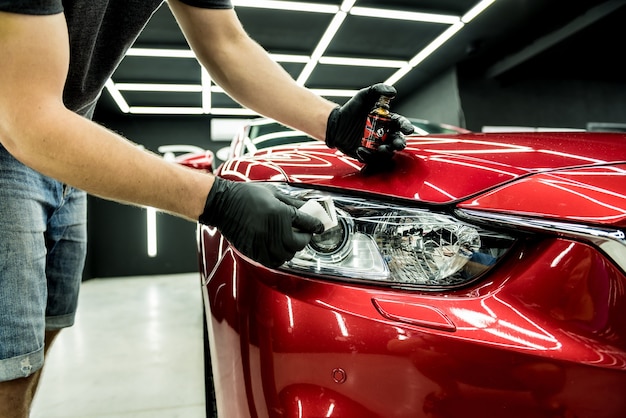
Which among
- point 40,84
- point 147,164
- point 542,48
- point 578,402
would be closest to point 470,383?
point 578,402

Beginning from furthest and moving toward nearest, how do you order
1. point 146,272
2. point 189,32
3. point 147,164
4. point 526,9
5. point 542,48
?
1. point 146,272
2. point 542,48
3. point 526,9
4. point 189,32
5. point 147,164

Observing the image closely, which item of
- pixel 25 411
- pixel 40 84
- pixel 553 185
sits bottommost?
pixel 25 411

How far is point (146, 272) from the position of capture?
277 inches

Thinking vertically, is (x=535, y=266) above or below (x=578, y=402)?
above

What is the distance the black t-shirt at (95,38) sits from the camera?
799 mm

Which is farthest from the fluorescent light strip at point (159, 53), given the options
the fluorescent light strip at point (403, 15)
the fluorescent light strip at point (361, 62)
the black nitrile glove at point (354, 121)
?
the black nitrile glove at point (354, 121)

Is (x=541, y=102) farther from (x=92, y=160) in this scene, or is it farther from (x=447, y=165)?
(x=92, y=160)

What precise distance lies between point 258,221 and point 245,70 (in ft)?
2.25

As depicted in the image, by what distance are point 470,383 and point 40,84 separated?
741 millimetres

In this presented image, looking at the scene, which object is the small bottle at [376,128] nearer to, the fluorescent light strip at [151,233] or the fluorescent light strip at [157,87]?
the fluorescent light strip at [157,87]

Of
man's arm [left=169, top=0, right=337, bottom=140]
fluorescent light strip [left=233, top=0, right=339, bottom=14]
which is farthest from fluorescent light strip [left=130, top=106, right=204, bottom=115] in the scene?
man's arm [left=169, top=0, right=337, bottom=140]

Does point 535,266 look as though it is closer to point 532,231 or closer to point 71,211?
point 532,231

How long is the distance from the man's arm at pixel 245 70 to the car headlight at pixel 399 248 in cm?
50

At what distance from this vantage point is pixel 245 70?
3.82ft
